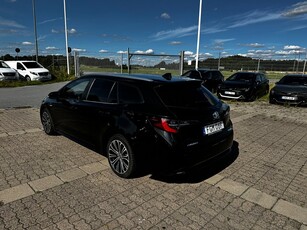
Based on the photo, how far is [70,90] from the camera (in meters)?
5.27

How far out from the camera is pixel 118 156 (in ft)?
13.0

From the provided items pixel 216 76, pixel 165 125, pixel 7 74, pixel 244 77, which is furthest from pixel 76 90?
pixel 7 74

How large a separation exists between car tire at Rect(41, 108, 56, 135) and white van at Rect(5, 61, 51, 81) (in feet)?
52.2

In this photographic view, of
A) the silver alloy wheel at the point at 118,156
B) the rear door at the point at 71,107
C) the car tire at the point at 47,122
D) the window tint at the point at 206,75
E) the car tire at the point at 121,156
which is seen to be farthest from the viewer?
the window tint at the point at 206,75

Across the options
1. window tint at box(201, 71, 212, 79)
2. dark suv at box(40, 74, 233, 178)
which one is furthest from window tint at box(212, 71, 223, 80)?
dark suv at box(40, 74, 233, 178)

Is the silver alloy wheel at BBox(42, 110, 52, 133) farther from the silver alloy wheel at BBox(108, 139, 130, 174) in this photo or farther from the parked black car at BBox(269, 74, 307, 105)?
Result: the parked black car at BBox(269, 74, 307, 105)

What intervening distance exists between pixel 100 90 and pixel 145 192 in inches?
74.8

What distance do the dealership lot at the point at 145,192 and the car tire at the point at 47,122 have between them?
1.27 feet

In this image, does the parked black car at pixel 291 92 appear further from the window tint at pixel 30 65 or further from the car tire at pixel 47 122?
the window tint at pixel 30 65

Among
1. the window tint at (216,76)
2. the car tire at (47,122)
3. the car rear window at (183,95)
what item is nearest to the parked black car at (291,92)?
the window tint at (216,76)

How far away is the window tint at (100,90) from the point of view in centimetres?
427

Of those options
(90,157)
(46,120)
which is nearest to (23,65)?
(46,120)

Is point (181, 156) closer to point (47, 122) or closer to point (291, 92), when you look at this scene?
point (47, 122)

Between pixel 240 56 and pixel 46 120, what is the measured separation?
26819 mm
